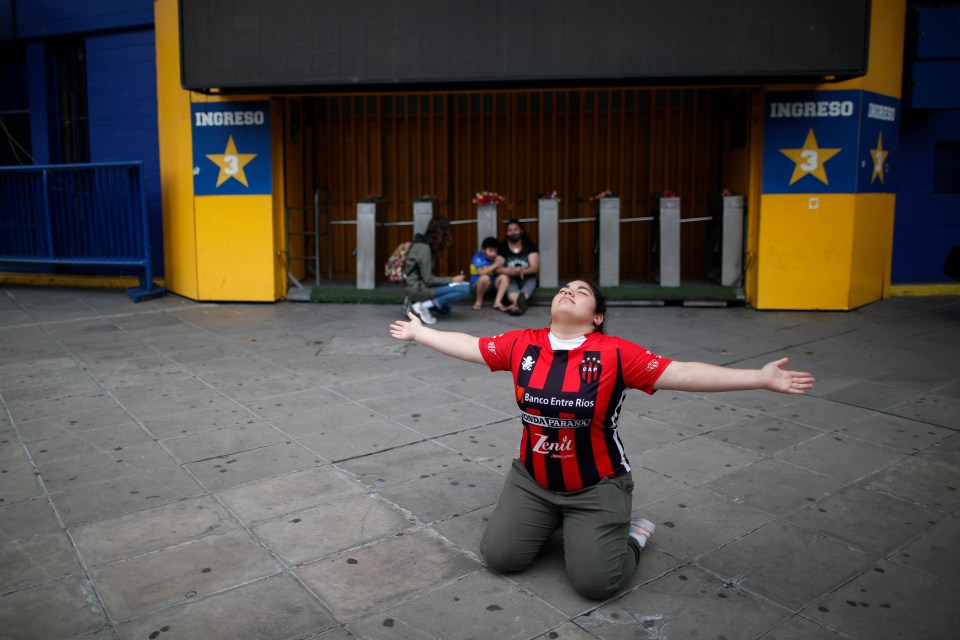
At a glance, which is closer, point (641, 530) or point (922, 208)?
point (641, 530)

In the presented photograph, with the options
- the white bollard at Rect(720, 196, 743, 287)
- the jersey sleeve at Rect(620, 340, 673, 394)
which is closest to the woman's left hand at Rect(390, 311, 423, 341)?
the jersey sleeve at Rect(620, 340, 673, 394)

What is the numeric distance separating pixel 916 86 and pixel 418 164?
282 inches

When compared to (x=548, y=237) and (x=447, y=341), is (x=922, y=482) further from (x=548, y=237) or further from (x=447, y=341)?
(x=548, y=237)

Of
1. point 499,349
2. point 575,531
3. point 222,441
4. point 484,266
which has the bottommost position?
point 222,441

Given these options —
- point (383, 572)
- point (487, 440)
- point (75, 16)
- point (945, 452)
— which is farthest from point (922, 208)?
point (75, 16)

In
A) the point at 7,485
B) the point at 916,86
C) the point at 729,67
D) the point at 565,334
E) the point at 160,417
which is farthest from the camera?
the point at 916,86

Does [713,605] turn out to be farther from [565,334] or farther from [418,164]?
[418,164]

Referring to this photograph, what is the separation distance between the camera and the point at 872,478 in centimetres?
513

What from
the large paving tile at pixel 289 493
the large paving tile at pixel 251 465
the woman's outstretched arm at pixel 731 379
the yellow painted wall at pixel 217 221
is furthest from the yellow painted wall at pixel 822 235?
the woman's outstretched arm at pixel 731 379

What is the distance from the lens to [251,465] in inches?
212

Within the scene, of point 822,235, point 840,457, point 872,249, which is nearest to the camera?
point 840,457

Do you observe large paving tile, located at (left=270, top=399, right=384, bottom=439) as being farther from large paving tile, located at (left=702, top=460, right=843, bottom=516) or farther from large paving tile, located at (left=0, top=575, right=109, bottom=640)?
large paving tile, located at (left=702, top=460, right=843, bottom=516)

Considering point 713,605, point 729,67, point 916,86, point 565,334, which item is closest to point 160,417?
point 565,334

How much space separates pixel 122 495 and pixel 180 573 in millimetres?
1189
